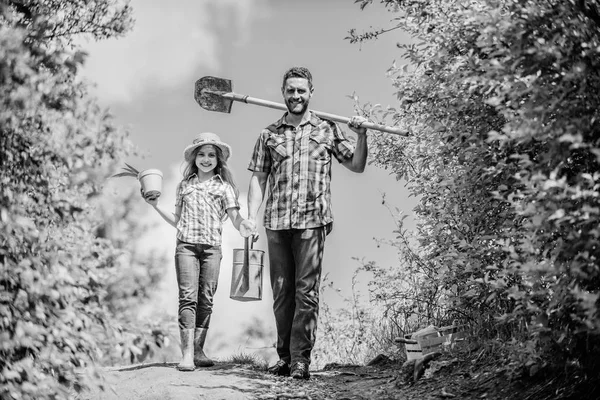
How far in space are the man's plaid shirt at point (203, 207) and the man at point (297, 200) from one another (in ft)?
1.40

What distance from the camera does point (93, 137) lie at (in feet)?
12.0

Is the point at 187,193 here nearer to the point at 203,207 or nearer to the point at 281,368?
the point at 203,207

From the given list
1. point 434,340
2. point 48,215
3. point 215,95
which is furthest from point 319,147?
point 48,215

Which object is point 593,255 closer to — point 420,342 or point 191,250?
point 420,342

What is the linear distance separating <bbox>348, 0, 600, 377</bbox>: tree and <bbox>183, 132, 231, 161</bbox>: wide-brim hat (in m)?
1.75

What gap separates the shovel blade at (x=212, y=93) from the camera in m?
7.43

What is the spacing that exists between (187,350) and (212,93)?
105 inches

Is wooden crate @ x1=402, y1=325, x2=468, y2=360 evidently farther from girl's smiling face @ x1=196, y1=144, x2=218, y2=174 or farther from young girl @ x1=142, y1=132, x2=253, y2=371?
girl's smiling face @ x1=196, y1=144, x2=218, y2=174

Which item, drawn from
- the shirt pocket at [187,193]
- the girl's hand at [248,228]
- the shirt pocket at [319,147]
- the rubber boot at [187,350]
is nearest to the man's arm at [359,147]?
the shirt pocket at [319,147]

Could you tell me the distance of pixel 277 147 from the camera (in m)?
6.19

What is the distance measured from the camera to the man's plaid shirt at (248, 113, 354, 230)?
5.98 meters

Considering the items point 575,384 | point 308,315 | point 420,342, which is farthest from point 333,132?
point 575,384

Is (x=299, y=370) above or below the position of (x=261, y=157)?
below

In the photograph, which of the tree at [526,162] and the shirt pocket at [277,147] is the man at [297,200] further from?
the tree at [526,162]
